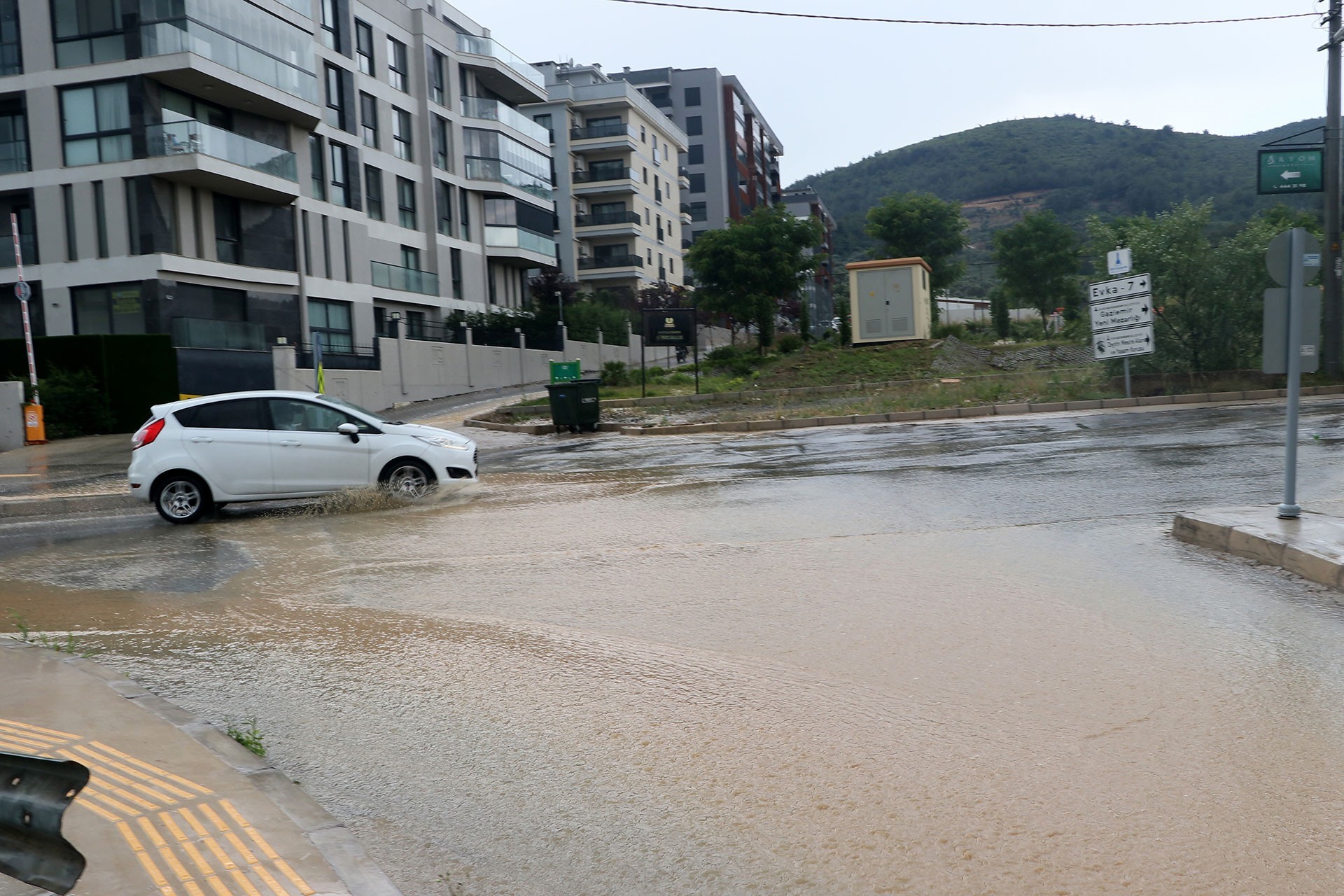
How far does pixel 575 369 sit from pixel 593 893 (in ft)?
92.0

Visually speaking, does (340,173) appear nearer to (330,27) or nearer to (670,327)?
(330,27)

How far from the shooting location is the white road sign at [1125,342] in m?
22.4

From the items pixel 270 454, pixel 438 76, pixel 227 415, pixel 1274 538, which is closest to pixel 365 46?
pixel 438 76

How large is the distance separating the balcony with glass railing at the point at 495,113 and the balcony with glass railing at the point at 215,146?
17.1m

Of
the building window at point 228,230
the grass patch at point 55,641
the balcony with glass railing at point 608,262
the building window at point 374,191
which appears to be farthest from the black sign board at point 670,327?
the balcony with glass railing at point 608,262

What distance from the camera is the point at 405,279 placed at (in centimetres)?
4550

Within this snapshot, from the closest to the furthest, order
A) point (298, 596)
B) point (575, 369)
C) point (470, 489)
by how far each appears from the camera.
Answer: point (298, 596) < point (470, 489) < point (575, 369)

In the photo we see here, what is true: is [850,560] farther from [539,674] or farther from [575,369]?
[575,369]

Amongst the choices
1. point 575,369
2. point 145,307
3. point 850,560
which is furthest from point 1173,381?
point 145,307

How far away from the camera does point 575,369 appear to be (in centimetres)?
3120

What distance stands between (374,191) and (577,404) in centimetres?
2462

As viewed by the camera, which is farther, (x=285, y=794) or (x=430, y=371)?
(x=430, y=371)

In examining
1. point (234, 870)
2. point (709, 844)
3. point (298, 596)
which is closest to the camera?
point (234, 870)

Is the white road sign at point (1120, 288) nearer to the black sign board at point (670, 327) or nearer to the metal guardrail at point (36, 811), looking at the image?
the black sign board at point (670, 327)
